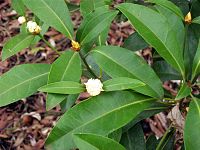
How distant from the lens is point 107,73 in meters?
1.22

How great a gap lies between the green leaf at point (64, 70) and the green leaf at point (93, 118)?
0.06 m

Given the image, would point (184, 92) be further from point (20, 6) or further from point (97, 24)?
point (20, 6)

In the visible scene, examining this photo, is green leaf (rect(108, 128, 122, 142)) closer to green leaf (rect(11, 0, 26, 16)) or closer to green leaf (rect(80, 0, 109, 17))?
green leaf (rect(80, 0, 109, 17))

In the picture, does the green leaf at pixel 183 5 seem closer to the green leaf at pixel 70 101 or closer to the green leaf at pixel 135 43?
the green leaf at pixel 135 43

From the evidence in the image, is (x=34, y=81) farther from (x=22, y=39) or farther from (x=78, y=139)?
(x=78, y=139)

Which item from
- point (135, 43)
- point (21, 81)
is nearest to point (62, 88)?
point (21, 81)

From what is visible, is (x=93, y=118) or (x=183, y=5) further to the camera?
(x=183, y=5)

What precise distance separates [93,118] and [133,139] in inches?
16.0

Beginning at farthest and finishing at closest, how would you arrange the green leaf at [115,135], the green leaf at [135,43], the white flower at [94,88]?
the green leaf at [135,43] < the green leaf at [115,135] < the white flower at [94,88]

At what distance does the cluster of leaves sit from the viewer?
45.4 inches

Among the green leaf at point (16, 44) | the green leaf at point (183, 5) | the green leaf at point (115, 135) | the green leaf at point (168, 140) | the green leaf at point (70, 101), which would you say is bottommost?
the green leaf at point (168, 140)

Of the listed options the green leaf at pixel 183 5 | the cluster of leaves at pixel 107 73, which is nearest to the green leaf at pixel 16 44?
the cluster of leaves at pixel 107 73

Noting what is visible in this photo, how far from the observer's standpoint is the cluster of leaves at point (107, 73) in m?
1.15

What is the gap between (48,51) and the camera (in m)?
3.36
